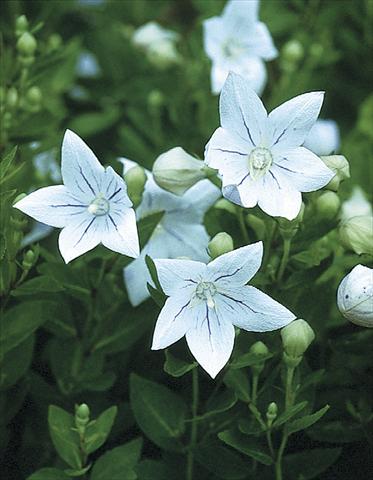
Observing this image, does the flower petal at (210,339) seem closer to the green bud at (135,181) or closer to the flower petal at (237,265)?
the flower petal at (237,265)

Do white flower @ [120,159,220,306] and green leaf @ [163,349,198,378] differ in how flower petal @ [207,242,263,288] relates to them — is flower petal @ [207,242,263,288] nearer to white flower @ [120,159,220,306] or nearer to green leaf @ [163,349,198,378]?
green leaf @ [163,349,198,378]

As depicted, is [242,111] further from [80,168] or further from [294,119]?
[80,168]

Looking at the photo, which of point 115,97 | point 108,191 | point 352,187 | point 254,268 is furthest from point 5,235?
point 115,97

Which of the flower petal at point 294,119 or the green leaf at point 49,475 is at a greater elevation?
the flower petal at point 294,119

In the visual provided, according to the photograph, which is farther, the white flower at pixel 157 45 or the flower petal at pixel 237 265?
the white flower at pixel 157 45

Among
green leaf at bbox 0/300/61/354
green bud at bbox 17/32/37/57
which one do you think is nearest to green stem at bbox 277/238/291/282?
green leaf at bbox 0/300/61/354

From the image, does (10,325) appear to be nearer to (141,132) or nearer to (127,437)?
(127,437)

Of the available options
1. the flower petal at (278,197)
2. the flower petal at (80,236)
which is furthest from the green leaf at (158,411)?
the flower petal at (278,197)
